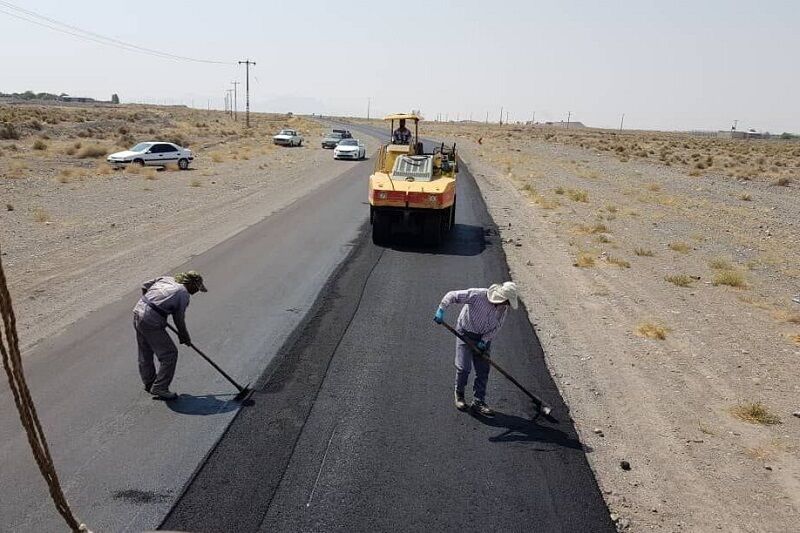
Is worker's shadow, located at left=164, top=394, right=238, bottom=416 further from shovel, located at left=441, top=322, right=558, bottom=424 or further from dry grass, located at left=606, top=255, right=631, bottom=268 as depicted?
dry grass, located at left=606, top=255, right=631, bottom=268

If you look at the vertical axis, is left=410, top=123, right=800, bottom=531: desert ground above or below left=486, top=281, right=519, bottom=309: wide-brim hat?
below

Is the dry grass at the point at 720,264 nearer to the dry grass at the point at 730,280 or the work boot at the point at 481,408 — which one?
the dry grass at the point at 730,280

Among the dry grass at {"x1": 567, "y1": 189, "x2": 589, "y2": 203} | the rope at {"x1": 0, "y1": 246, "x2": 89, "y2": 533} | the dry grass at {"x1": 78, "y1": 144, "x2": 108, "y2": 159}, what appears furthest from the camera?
the dry grass at {"x1": 78, "y1": 144, "x2": 108, "y2": 159}

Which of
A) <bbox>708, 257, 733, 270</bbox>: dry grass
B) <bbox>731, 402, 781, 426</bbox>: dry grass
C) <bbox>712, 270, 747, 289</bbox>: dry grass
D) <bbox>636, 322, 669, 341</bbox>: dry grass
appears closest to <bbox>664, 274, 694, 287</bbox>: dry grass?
<bbox>712, 270, 747, 289</bbox>: dry grass

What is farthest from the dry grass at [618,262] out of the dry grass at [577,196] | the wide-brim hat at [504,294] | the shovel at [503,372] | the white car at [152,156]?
the white car at [152,156]

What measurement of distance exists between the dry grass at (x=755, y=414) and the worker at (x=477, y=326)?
9.66 feet

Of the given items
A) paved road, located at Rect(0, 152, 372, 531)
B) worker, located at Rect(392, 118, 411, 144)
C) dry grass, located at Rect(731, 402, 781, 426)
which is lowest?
paved road, located at Rect(0, 152, 372, 531)

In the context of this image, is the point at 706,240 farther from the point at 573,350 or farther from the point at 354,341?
the point at 354,341

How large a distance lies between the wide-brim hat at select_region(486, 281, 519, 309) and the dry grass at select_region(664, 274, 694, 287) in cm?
768

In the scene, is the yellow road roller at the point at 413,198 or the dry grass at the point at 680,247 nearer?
the yellow road roller at the point at 413,198

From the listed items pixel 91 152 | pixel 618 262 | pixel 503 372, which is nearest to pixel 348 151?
pixel 91 152

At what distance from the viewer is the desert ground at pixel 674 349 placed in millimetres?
5422

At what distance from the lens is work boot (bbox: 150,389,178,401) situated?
6.42 m

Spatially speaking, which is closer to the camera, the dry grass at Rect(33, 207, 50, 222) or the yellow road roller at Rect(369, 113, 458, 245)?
the yellow road roller at Rect(369, 113, 458, 245)
